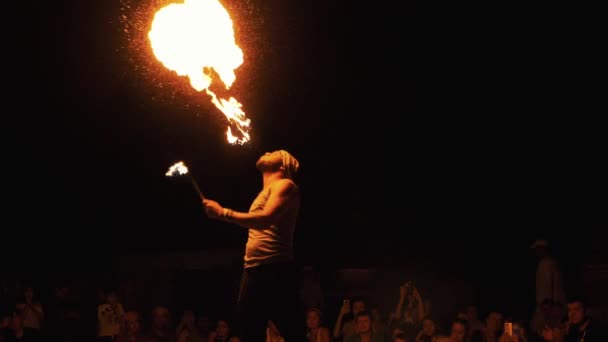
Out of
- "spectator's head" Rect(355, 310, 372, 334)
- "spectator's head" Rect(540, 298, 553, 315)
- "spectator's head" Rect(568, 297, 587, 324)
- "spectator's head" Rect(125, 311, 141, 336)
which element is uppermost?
"spectator's head" Rect(540, 298, 553, 315)

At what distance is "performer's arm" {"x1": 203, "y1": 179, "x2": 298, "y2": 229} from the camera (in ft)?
15.4

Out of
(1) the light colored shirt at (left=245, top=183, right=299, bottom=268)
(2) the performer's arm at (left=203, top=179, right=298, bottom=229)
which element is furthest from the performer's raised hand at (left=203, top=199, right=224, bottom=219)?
(1) the light colored shirt at (left=245, top=183, right=299, bottom=268)

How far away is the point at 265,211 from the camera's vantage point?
478cm

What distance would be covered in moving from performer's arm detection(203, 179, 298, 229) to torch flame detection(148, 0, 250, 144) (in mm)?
1245

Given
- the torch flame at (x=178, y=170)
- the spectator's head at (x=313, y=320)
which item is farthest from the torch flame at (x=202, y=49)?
the spectator's head at (x=313, y=320)

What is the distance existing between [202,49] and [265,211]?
86.7 inches

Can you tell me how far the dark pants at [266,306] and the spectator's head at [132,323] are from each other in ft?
12.6

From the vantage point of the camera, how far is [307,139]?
14.7 meters

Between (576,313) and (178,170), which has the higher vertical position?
(178,170)

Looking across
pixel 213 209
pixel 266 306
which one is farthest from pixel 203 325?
pixel 213 209

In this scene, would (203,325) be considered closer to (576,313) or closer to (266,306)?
(576,313)

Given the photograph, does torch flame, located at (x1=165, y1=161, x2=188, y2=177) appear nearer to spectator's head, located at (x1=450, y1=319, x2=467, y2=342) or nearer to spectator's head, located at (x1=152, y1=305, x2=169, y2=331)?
spectator's head, located at (x1=152, y1=305, x2=169, y2=331)

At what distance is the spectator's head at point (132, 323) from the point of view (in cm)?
844

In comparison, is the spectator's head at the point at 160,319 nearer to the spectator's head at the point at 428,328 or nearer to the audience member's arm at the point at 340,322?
the audience member's arm at the point at 340,322
